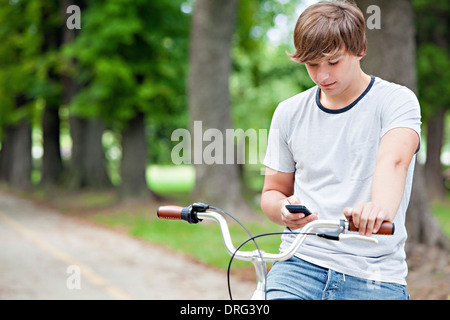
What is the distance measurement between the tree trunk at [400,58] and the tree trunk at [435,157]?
1416 cm

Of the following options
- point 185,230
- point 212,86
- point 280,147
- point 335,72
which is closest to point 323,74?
point 335,72

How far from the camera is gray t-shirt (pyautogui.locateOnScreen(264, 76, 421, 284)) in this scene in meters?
2.49

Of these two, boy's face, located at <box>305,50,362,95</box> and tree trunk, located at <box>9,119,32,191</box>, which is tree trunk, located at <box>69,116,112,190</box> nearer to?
tree trunk, located at <box>9,119,32,191</box>

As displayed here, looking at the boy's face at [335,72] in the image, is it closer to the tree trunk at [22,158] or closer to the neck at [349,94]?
the neck at [349,94]

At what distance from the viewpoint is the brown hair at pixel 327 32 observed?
92.4 inches

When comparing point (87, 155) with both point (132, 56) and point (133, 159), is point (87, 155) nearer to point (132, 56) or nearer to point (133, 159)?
point (133, 159)

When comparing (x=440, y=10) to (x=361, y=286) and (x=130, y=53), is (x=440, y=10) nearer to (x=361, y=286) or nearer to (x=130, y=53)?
(x=130, y=53)

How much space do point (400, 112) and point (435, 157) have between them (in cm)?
2128

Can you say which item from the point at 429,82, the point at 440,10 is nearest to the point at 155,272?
the point at 429,82

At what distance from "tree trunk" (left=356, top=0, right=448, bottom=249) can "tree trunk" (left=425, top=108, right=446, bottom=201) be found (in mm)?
14160

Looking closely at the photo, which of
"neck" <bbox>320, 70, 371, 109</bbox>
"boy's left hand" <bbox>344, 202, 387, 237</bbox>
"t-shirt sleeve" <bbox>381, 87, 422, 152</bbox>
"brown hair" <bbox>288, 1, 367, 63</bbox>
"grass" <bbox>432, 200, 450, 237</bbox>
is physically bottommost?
"grass" <bbox>432, 200, 450, 237</bbox>

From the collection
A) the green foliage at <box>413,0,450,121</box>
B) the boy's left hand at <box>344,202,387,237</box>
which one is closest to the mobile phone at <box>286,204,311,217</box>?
the boy's left hand at <box>344,202,387,237</box>
